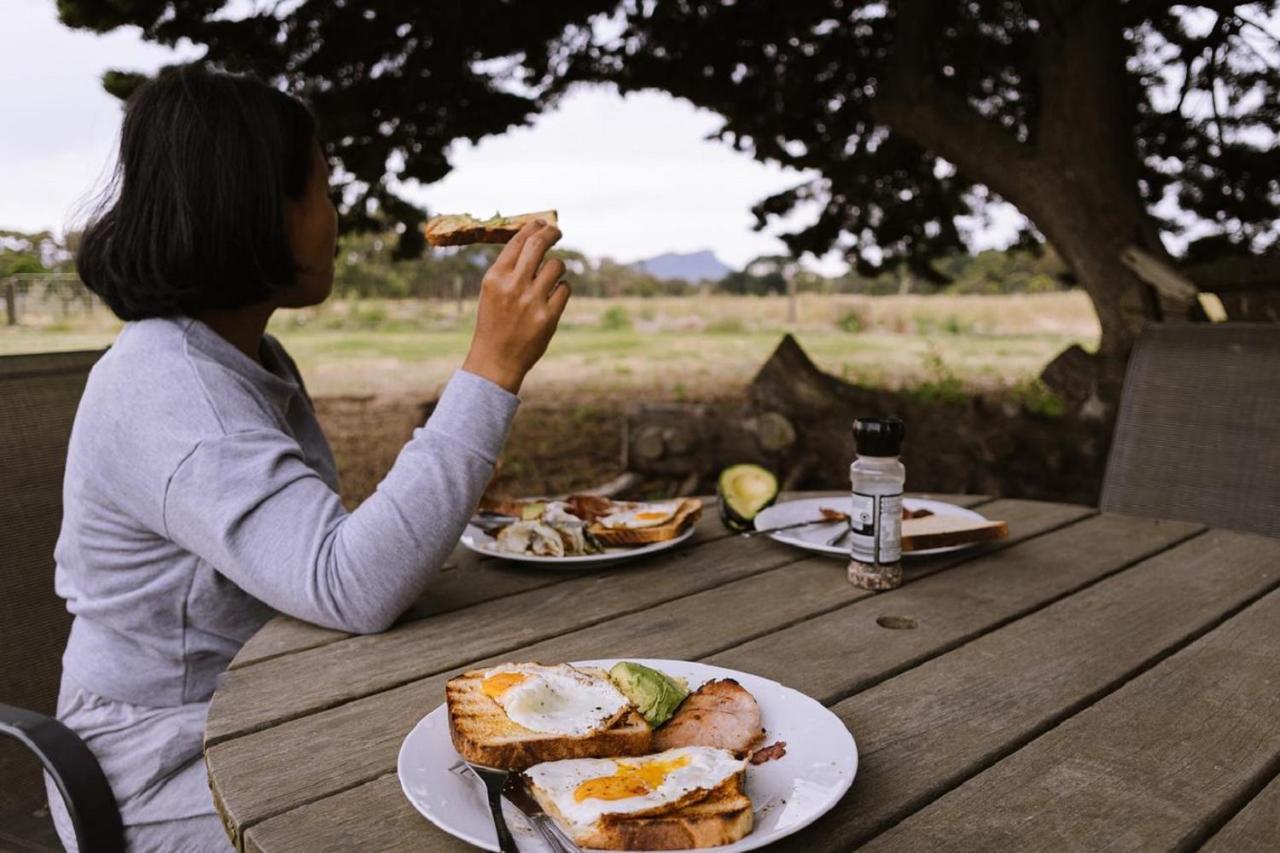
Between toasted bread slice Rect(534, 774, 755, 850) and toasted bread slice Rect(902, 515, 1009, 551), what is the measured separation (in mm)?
838

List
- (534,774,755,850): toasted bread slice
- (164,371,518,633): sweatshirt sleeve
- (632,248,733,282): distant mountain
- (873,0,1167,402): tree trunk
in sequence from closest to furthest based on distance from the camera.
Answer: (534,774,755,850): toasted bread slice
(164,371,518,633): sweatshirt sleeve
(873,0,1167,402): tree trunk
(632,248,733,282): distant mountain

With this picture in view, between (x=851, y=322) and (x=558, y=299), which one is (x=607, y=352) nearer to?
(x=851, y=322)

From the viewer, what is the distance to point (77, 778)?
1.17 metres

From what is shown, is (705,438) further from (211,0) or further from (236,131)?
(236,131)

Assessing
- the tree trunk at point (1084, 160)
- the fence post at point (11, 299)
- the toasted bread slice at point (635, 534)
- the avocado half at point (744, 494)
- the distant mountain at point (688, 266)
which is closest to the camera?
the toasted bread slice at point (635, 534)

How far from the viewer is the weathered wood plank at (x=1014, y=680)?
2.85ft

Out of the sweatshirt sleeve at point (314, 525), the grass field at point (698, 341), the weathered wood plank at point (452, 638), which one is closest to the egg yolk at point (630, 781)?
the weathered wood plank at point (452, 638)

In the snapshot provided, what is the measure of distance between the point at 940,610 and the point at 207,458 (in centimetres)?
93

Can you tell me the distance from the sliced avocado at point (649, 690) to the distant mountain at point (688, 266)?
14.0 metres

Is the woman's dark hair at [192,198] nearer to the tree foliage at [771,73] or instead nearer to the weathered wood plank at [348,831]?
the weathered wood plank at [348,831]

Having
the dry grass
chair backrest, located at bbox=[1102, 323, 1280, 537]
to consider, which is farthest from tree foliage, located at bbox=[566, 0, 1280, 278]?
chair backrest, located at bbox=[1102, 323, 1280, 537]

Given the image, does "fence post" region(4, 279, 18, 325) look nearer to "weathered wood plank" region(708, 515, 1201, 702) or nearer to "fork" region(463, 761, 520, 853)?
"weathered wood plank" region(708, 515, 1201, 702)

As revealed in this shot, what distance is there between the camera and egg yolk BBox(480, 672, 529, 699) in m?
0.92

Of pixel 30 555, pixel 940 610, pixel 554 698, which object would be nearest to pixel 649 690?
pixel 554 698
